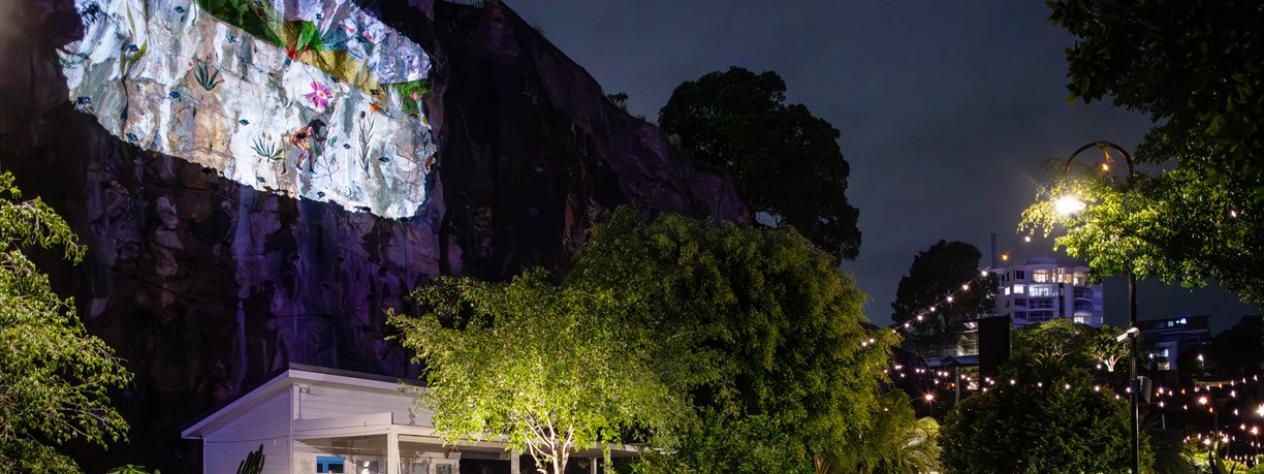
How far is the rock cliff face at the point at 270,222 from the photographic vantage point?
3234 centimetres

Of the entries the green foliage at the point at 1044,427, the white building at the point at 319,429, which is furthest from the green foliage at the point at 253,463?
the green foliage at the point at 1044,427

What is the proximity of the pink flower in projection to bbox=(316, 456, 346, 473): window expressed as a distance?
1835 centimetres

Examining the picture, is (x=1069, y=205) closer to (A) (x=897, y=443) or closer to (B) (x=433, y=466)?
(B) (x=433, y=466)

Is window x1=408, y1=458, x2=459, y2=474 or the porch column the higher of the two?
the porch column

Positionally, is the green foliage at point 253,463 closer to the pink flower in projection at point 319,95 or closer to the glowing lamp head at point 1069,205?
the glowing lamp head at point 1069,205

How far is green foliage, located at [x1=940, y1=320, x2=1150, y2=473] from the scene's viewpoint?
90.1 feet

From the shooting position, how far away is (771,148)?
219 ft

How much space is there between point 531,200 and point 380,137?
8022 millimetres

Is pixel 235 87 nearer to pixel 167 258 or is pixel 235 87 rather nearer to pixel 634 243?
pixel 167 258

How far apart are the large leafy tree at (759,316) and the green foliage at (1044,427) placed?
313cm

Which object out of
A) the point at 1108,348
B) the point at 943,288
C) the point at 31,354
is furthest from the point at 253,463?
the point at 943,288

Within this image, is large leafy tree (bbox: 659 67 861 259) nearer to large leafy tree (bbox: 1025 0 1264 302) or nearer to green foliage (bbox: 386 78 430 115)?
green foliage (bbox: 386 78 430 115)

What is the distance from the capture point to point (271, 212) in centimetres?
3684

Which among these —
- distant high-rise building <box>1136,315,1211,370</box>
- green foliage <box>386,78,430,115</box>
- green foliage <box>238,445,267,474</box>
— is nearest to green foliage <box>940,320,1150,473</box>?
green foliage <box>238,445,267,474</box>
